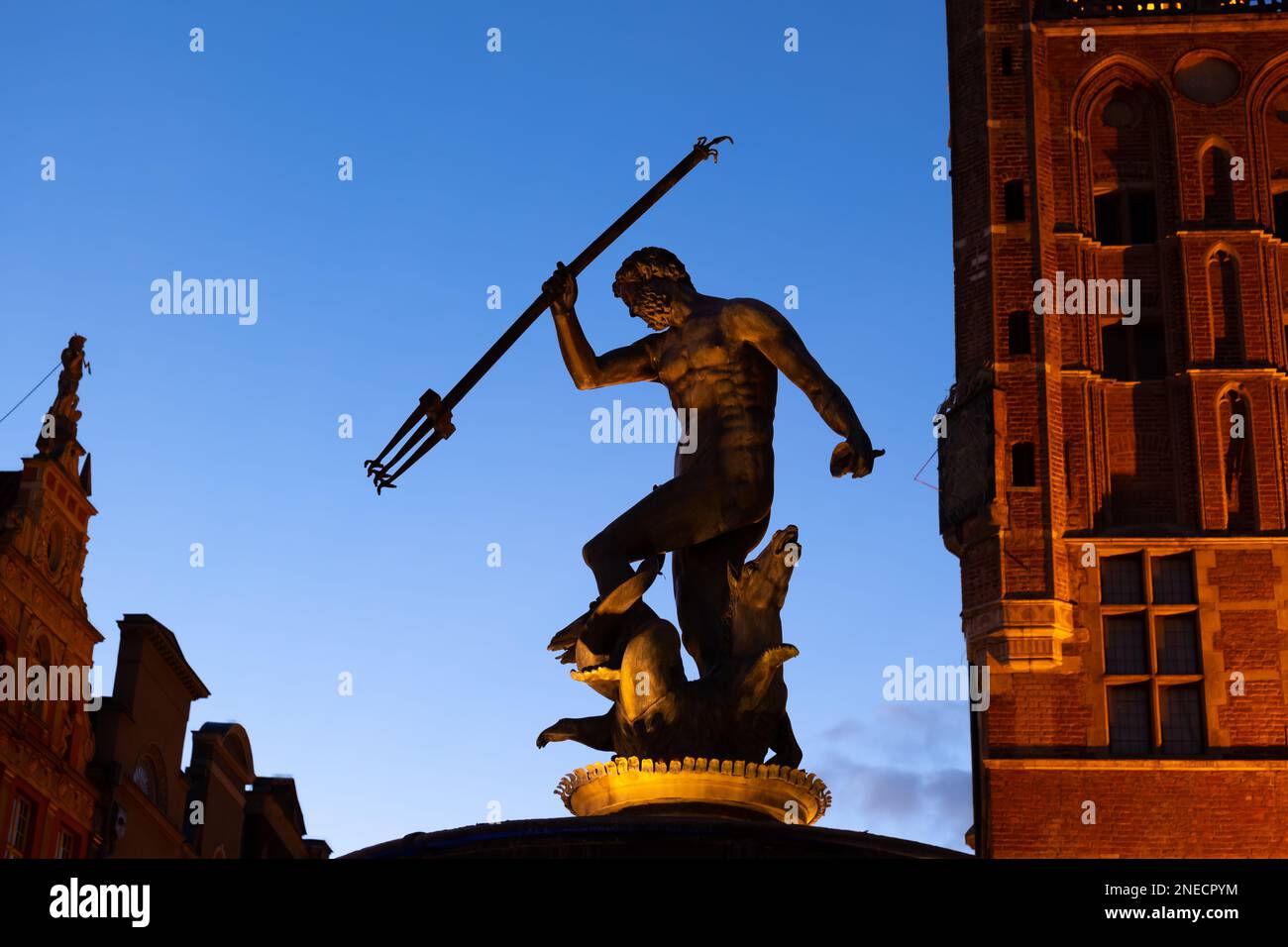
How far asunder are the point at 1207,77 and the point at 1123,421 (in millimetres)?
6209

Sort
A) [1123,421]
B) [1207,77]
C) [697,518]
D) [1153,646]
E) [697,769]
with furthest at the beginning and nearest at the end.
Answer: [1207,77] < [1123,421] < [1153,646] < [697,518] < [697,769]

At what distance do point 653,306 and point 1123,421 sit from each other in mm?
22996

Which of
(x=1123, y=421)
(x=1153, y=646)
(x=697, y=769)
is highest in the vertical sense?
(x=1123, y=421)

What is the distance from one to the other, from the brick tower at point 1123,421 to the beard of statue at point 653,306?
1988cm

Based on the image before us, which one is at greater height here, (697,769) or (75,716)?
(75,716)

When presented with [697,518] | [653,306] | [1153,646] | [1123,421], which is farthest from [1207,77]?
[697,518]

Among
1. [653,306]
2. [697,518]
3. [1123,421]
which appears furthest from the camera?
[1123,421]

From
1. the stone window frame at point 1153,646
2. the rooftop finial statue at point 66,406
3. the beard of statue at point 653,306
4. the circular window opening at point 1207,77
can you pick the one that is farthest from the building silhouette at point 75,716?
the beard of statue at point 653,306

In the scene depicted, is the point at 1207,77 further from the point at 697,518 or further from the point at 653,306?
the point at 697,518

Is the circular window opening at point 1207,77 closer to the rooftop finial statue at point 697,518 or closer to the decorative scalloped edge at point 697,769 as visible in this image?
the rooftop finial statue at point 697,518

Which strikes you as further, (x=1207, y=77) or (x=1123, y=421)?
(x=1207, y=77)

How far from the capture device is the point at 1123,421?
3189 centimetres
